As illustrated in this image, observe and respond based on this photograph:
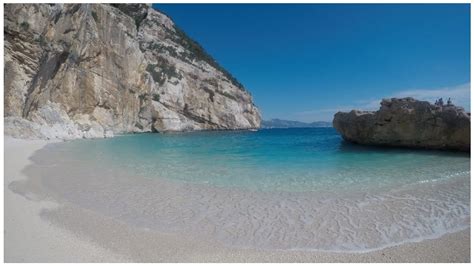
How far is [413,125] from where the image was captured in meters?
20.2

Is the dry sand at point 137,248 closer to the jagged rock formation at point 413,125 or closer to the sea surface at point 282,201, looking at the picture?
the sea surface at point 282,201

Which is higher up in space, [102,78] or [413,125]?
[102,78]

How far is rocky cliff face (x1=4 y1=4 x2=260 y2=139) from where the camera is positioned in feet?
112

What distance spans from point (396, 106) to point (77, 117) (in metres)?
37.8

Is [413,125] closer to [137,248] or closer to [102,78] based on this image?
[137,248]

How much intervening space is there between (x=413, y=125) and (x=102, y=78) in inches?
1567

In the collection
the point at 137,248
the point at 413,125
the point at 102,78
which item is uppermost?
the point at 102,78

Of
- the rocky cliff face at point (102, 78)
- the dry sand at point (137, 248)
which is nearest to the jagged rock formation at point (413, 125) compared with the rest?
the dry sand at point (137, 248)

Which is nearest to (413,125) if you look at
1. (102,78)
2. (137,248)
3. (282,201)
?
(282,201)

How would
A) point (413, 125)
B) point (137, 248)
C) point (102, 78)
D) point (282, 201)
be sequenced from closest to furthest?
point (137, 248) < point (282, 201) < point (413, 125) < point (102, 78)

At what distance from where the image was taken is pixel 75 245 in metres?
4.27

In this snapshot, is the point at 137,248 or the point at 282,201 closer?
the point at 137,248

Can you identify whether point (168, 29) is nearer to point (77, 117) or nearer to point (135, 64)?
point (135, 64)

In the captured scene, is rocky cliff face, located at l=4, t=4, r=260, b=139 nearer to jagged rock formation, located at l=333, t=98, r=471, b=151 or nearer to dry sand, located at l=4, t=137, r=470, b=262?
dry sand, located at l=4, t=137, r=470, b=262
